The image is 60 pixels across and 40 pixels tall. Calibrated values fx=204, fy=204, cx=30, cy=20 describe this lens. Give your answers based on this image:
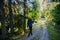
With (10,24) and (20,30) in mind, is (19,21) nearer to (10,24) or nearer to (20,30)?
(20,30)

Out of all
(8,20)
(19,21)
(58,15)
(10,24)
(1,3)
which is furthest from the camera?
(58,15)

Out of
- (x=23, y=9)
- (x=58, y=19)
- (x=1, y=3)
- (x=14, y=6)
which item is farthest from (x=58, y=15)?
(x=1, y=3)

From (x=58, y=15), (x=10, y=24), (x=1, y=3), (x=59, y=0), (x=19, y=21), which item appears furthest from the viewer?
(x=58, y=15)

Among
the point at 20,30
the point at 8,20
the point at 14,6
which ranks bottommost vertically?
the point at 20,30

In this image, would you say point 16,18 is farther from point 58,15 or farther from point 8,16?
point 58,15

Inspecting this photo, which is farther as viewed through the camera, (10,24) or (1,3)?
(10,24)

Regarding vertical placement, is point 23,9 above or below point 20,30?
above

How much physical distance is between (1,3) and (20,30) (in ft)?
28.1

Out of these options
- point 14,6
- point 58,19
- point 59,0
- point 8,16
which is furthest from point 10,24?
point 58,19

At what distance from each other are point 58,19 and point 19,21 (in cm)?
970

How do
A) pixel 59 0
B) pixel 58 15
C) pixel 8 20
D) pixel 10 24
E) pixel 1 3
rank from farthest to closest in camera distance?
pixel 58 15
pixel 59 0
pixel 8 20
pixel 10 24
pixel 1 3

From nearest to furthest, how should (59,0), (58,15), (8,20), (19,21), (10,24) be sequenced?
→ (10,24) < (8,20) < (19,21) < (59,0) < (58,15)

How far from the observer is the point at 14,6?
23.2 m

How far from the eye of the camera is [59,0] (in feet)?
92.3
